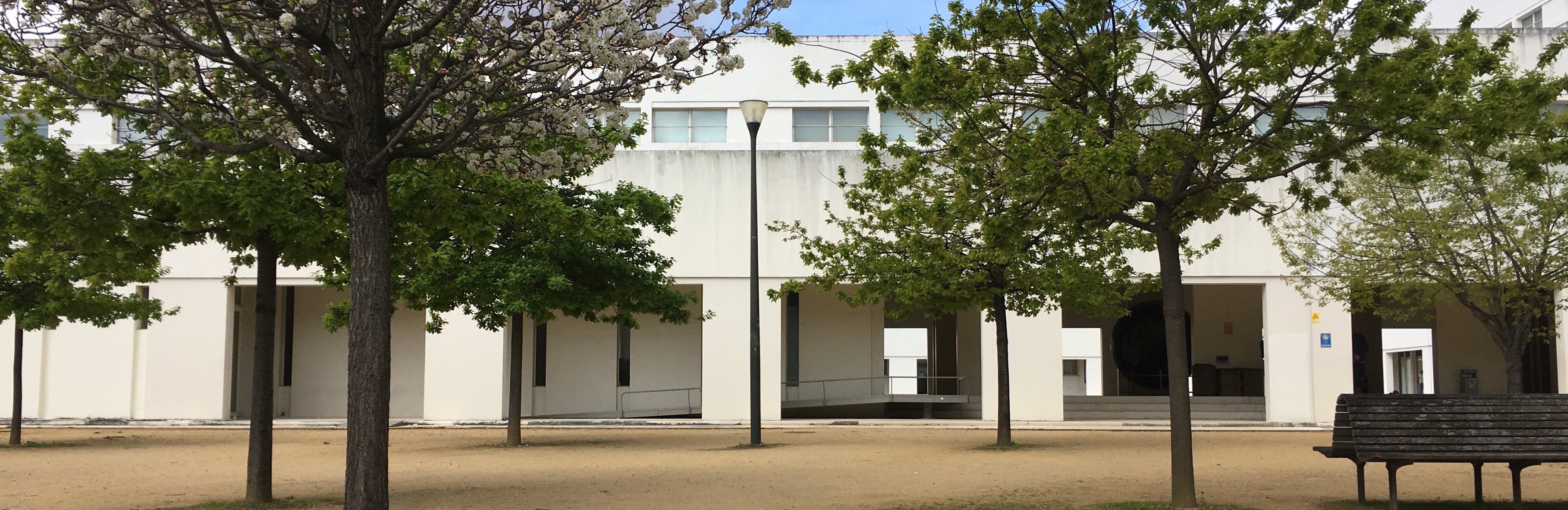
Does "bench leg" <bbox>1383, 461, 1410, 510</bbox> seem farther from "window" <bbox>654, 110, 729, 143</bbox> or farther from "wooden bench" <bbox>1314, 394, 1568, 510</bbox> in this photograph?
"window" <bbox>654, 110, 729, 143</bbox>

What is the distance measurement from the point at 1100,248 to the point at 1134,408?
1191 centimetres

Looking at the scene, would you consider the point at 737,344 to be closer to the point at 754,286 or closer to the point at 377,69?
the point at 754,286

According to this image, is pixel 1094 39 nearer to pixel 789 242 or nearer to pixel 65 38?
pixel 65 38

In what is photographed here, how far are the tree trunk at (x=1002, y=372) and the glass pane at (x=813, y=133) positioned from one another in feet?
43.5

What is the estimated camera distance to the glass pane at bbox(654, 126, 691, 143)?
33.2 meters

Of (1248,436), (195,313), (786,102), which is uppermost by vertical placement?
(786,102)

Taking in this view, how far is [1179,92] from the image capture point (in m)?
11.4

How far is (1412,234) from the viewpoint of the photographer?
19.5 metres

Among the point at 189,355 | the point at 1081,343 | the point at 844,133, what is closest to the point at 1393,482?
the point at 844,133

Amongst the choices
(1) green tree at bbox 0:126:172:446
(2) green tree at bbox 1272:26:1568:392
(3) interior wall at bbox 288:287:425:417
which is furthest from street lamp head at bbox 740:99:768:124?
(3) interior wall at bbox 288:287:425:417

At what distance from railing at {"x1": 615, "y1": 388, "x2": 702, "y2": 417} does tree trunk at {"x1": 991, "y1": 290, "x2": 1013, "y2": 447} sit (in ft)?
43.5

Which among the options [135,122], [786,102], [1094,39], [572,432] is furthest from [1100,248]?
[786,102]

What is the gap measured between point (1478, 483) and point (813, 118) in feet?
76.4

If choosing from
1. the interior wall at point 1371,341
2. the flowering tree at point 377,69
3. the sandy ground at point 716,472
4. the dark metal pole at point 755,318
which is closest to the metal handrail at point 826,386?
the sandy ground at point 716,472
